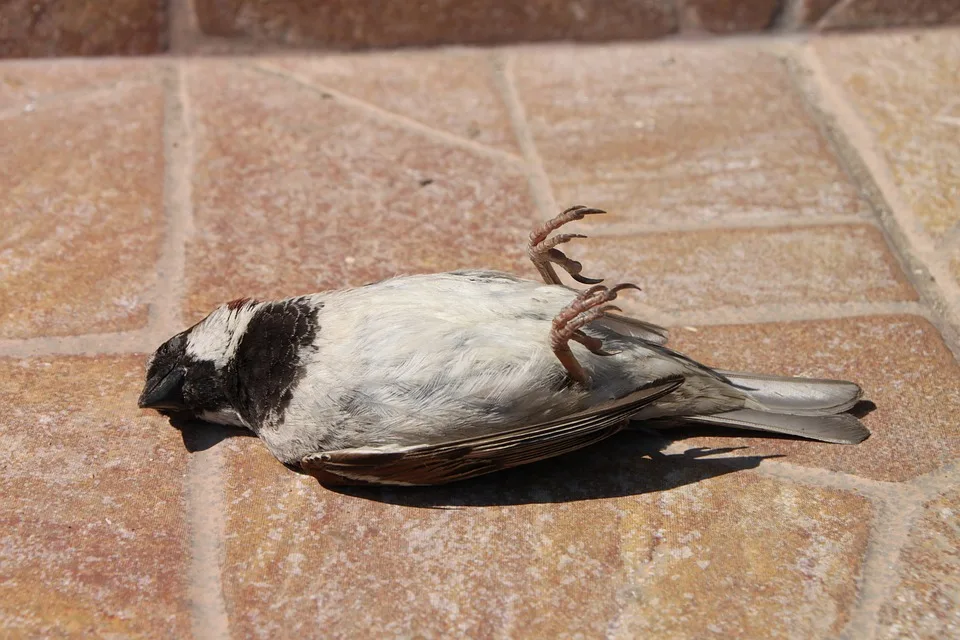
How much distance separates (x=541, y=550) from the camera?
8.11 ft

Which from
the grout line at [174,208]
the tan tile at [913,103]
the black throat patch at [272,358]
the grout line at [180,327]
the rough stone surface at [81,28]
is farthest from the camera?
the rough stone surface at [81,28]

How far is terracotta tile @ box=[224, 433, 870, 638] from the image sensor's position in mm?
2316

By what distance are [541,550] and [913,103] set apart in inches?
102

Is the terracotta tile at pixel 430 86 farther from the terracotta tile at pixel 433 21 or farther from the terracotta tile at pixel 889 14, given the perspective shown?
the terracotta tile at pixel 889 14

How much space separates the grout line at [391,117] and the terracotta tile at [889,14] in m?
1.67

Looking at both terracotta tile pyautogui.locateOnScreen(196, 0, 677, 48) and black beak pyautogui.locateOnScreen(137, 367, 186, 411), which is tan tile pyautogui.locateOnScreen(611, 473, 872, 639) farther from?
terracotta tile pyautogui.locateOnScreen(196, 0, 677, 48)

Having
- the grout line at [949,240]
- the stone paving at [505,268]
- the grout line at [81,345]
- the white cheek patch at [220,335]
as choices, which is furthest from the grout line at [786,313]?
the grout line at [81,345]

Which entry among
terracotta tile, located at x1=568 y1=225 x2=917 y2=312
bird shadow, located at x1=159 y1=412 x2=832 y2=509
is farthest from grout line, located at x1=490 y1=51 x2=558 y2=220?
bird shadow, located at x1=159 y1=412 x2=832 y2=509

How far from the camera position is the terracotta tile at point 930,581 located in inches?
88.5

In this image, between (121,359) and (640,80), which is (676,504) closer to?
(121,359)

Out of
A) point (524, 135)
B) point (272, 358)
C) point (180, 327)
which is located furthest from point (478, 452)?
point (524, 135)

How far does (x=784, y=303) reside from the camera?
126 inches

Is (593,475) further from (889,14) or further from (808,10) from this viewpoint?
(889,14)

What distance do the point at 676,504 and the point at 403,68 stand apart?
95.6 inches
